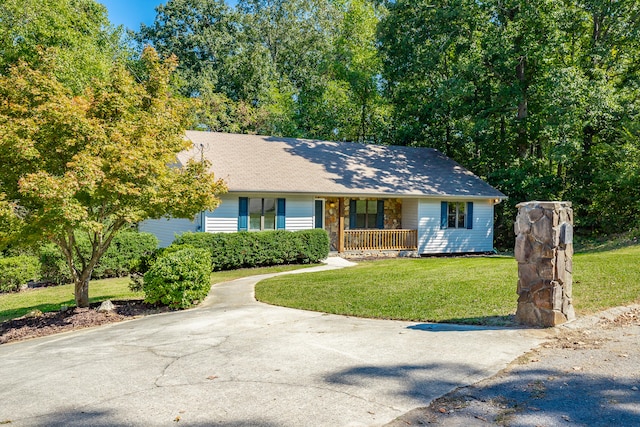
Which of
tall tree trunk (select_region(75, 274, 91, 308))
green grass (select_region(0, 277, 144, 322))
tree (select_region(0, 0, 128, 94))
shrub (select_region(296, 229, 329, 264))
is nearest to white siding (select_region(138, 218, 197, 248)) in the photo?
green grass (select_region(0, 277, 144, 322))

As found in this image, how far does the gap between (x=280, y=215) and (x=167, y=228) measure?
494 centimetres

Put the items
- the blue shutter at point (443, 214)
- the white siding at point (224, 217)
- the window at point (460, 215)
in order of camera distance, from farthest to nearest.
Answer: the window at point (460, 215) → the blue shutter at point (443, 214) → the white siding at point (224, 217)

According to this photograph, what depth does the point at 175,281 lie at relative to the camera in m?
9.78

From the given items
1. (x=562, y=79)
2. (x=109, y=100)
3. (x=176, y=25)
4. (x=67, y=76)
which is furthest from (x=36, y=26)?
(x=562, y=79)

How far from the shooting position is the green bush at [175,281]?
9.74 metres

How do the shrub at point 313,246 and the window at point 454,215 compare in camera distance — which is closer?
the shrub at point 313,246

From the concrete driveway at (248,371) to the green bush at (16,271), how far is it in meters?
8.00

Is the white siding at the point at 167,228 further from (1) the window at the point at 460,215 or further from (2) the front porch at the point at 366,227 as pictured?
(1) the window at the point at 460,215

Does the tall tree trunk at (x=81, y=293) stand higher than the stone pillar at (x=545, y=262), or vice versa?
the stone pillar at (x=545, y=262)

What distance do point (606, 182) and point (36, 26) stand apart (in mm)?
28763

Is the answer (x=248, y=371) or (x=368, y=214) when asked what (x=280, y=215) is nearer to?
(x=368, y=214)

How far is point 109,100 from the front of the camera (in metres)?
9.94

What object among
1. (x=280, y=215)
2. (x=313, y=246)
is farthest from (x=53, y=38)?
(x=313, y=246)

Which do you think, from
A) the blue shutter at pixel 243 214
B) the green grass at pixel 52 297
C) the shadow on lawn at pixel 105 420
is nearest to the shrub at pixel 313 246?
the blue shutter at pixel 243 214
